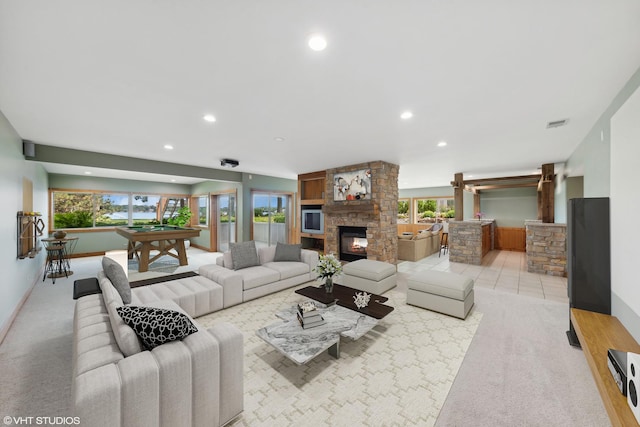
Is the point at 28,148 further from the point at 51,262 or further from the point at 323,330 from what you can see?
the point at 323,330

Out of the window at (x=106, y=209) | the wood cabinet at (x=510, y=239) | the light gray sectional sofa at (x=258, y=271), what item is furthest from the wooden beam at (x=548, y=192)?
the window at (x=106, y=209)

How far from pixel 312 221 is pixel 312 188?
987 millimetres

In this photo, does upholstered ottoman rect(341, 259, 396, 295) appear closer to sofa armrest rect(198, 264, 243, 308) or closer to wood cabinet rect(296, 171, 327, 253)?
sofa armrest rect(198, 264, 243, 308)

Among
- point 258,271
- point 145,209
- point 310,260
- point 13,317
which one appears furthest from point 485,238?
point 145,209

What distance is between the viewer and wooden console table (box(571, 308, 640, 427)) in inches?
48.9

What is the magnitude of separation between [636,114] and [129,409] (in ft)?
12.4

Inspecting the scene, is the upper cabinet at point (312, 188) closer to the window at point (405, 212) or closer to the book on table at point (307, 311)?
the book on table at point (307, 311)

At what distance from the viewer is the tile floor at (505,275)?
13.8 ft

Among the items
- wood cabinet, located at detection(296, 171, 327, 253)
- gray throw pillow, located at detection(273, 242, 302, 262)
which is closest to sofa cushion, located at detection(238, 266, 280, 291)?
gray throw pillow, located at detection(273, 242, 302, 262)

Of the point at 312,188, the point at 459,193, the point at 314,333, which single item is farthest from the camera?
the point at 312,188

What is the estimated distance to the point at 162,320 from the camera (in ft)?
5.08

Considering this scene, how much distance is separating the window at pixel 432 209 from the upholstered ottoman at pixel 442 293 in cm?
779

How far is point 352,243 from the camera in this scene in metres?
6.19

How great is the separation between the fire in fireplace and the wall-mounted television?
695 mm
